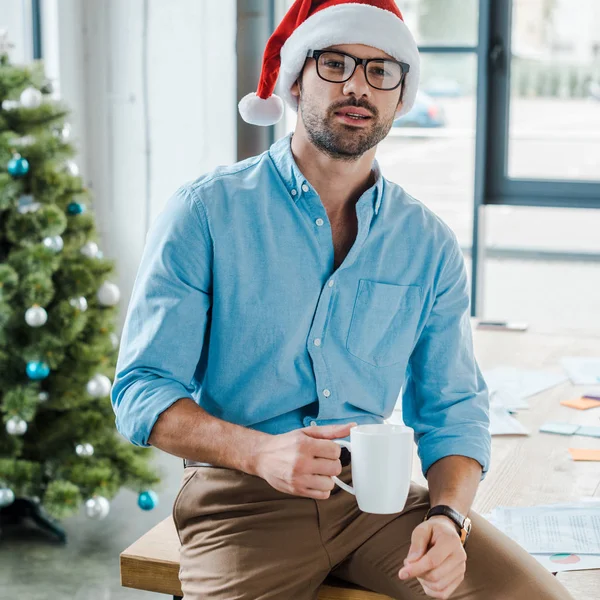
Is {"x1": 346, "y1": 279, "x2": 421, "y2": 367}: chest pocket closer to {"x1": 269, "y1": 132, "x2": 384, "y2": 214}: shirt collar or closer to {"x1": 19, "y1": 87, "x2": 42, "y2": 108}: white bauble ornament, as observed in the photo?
{"x1": 269, "y1": 132, "x2": 384, "y2": 214}: shirt collar

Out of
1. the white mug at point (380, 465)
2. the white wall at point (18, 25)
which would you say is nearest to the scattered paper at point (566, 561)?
the white mug at point (380, 465)

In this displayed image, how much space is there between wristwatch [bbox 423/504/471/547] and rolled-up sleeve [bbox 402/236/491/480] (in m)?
0.14

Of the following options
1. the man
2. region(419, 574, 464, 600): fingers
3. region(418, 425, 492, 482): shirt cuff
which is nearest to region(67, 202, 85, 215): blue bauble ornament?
the man

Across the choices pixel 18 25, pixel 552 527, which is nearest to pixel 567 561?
pixel 552 527

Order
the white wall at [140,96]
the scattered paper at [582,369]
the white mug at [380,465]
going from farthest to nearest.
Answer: the white wall at [140,96] < the scattered paper at [582,369] < the white mug at [380,465]

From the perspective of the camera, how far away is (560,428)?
1.91 m

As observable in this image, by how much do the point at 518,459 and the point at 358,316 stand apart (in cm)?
50

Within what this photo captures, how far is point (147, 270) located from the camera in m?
1.40

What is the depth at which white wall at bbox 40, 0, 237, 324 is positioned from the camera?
3.78 m

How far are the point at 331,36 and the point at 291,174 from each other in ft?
0.78

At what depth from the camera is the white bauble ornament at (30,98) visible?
2785mm

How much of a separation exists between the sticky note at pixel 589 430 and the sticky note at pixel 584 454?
0.08 m

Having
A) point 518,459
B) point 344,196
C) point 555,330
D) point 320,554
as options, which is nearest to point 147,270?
point 344,196

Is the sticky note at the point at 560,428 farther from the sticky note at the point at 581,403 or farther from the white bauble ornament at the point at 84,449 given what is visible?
the white bauble ornament at the point at 84,449
